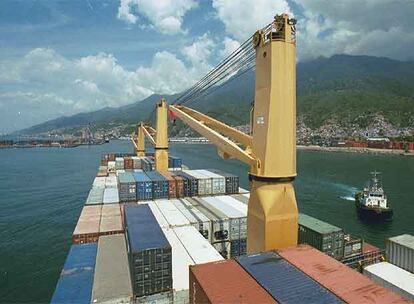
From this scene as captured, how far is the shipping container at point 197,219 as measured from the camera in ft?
84.8

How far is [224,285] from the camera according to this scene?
11469 millimetres

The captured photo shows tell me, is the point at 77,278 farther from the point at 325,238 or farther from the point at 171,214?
the point at 325,238

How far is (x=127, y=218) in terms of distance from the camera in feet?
73.9

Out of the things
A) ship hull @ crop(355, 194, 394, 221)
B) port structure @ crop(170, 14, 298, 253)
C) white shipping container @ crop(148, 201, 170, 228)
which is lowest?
ship hull @ crop(355, 194, 394, 221)

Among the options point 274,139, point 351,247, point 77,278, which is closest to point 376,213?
point 351,247

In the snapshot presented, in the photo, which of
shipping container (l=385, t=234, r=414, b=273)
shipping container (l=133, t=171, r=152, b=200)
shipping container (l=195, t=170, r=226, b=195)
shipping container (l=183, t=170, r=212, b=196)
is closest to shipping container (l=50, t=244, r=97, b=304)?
shipping container (l=133, t=171, r=152, b=200)

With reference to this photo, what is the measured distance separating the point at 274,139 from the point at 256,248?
17.4 feet

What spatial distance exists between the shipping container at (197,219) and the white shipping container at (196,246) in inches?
41.1

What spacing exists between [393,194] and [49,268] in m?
59.3

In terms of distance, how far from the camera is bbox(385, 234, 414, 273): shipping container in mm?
20906

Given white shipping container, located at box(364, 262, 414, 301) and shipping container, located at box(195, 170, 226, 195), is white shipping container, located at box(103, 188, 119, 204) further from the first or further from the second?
white shipping container, located at box(364, 262, 414, 301)

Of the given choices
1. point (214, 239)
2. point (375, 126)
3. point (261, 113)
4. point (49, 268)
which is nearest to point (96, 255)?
point (214, 239)

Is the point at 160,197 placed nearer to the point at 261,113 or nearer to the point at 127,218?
the point at 127,218

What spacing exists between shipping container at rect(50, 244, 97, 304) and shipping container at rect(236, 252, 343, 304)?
341 inches
